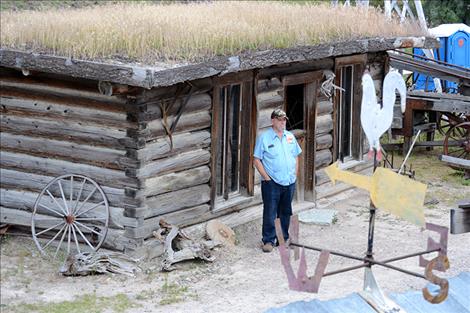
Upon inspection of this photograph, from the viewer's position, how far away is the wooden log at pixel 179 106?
10820 millimetres

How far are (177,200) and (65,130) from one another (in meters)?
1.54

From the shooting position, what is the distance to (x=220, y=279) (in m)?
10.6

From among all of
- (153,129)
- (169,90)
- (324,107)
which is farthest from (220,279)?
(324,107)

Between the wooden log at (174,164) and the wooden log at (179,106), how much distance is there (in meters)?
0.52

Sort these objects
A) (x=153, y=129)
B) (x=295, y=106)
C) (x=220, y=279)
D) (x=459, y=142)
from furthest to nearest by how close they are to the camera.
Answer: (x=459, y=142) → (x=295, y=106) → (x=153, y=129) → (x=220, y=279)

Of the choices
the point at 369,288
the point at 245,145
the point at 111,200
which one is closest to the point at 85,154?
the point at 111,200

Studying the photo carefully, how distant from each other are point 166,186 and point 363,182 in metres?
5.88

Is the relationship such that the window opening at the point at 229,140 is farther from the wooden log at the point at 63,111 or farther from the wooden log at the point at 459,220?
the wooden log at the point at 459,220

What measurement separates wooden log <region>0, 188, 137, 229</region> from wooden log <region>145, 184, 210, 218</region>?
0.29 metres

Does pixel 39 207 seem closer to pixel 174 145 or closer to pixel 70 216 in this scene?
pixel 70 216

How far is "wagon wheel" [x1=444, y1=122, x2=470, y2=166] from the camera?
52.1 ft

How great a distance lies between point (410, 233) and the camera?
12.4 m

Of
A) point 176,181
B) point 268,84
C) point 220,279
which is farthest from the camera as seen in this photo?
point 268,84

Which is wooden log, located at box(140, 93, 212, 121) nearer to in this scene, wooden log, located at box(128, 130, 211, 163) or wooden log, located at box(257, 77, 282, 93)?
wooden log, located at box(128, 130, 211, 163)
